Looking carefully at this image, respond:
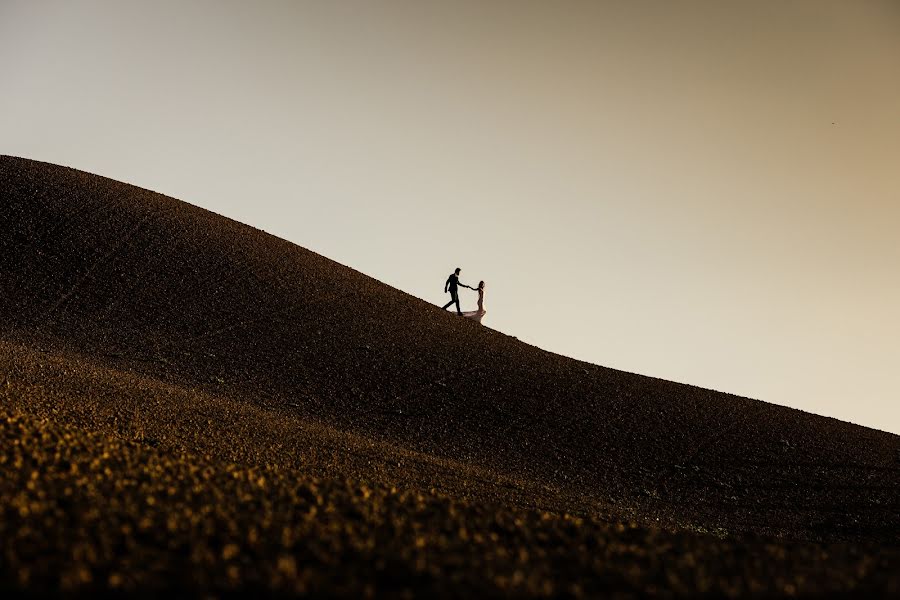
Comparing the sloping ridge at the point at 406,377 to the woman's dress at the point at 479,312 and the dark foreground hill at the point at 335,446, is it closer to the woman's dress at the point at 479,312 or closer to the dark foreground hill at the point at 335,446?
the dark foreground hill at the point at 335,446

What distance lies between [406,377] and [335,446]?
6429 millimetres

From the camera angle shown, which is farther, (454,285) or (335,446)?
(454,285)

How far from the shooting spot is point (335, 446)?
16.2 meters

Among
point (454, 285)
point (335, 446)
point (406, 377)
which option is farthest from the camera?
point (454, 285)

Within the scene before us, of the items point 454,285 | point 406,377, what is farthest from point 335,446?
point 454,285

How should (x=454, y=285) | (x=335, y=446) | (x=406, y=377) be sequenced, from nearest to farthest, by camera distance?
1. (x=335, y=446)
2. (x=406, y=377)
3. (x=454, y=285)

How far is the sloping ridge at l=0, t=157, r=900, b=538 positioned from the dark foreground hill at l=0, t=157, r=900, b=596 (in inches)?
3.5

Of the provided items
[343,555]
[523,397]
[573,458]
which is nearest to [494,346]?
[523,397]

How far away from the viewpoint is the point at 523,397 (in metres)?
22.3

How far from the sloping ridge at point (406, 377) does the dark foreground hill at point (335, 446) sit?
9 cm

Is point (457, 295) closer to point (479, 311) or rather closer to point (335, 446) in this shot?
point (479, 311)

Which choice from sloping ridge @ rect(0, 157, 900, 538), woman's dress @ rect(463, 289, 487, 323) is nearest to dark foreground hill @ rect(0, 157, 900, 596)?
sloping ridge @ rect(0, 157, 900, 538)

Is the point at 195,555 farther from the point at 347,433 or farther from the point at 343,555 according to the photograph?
the point at 347,433

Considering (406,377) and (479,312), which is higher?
(479,312)
